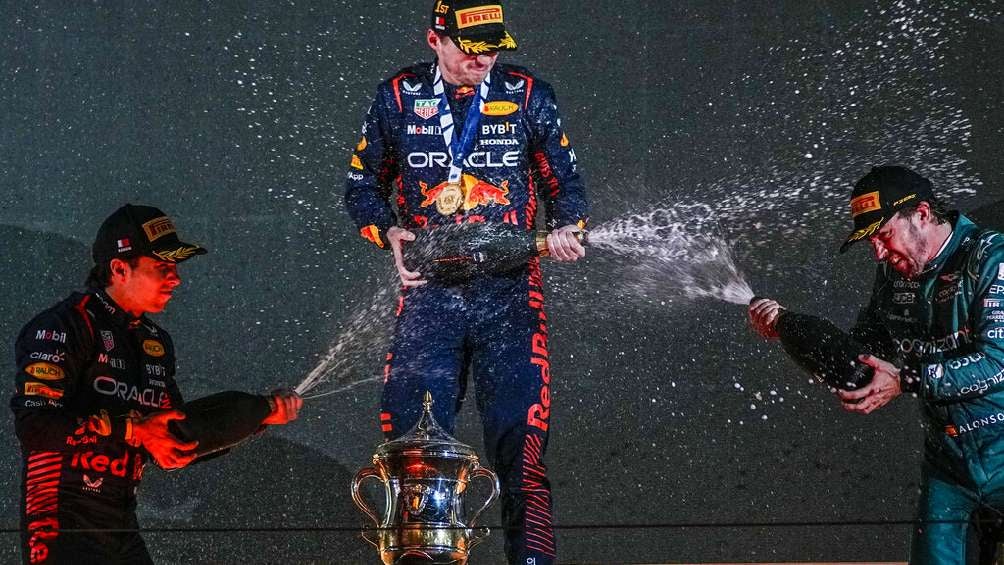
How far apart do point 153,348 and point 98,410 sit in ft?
0.81

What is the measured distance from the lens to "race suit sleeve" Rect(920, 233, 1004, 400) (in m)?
3.00

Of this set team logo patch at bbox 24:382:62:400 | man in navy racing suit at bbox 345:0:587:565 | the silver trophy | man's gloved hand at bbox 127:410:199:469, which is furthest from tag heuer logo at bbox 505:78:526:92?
team logo patch at bbox 24:382:62:400

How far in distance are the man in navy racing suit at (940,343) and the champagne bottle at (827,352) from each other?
1.1 inches

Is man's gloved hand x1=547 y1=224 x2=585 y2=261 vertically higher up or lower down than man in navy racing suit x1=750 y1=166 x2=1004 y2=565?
higher up

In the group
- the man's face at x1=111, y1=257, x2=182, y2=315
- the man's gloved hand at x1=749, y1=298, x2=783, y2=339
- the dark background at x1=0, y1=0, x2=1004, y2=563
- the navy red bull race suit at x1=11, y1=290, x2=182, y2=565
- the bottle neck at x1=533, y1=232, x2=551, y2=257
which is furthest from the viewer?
the dark background at x1=0, y1=0, x2=1004, y2=563

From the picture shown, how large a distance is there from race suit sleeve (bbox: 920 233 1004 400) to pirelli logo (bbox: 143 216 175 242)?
1713mm

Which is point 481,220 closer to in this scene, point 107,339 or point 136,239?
point 136,239

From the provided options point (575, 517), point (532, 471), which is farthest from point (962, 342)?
point (575, 517)

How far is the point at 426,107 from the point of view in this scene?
11.8 ft

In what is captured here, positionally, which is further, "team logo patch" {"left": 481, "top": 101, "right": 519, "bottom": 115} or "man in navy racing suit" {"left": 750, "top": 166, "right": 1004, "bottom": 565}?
"team logo patch" {"left": 481, "top": 101, "right": 519, "bottom": 115}

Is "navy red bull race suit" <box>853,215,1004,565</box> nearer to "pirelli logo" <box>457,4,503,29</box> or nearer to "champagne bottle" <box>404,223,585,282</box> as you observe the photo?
"champagne bottle" <box>404,223,585,282</box>

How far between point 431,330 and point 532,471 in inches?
17.8

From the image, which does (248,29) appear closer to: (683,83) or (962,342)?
(683,83)

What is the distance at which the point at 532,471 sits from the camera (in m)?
3.28
